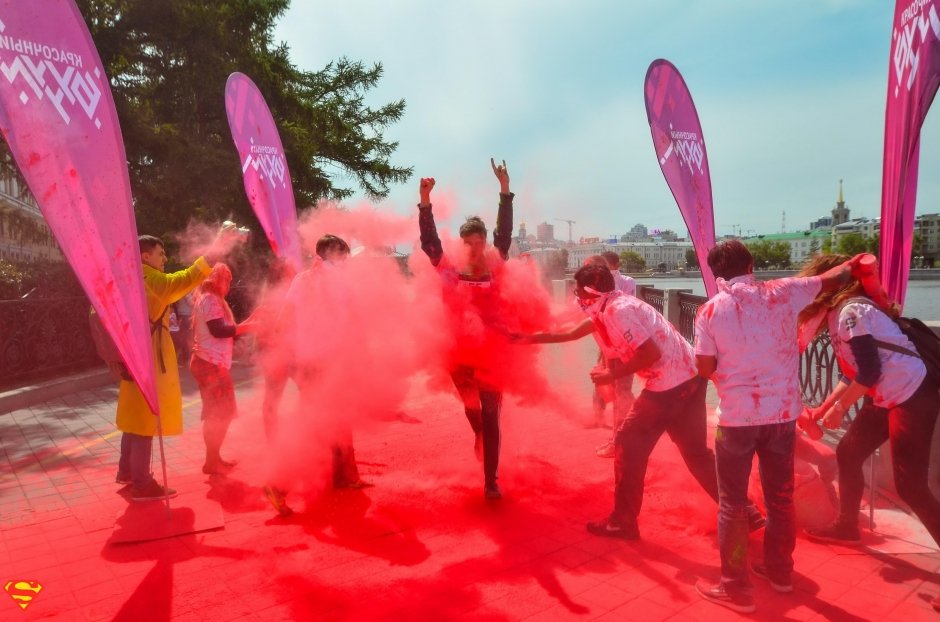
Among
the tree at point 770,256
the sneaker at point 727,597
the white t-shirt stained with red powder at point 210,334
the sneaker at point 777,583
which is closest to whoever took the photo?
the sneaker at point 727,597

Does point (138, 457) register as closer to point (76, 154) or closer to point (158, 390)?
point (158, 390)

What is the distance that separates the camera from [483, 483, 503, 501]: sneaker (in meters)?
4.74

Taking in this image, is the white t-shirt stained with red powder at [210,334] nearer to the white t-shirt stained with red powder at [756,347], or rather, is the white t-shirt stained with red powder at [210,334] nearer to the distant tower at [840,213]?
the white t-shirt stained with red powder at [756,347]

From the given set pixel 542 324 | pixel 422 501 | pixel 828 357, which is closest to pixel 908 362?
pixel 542 324

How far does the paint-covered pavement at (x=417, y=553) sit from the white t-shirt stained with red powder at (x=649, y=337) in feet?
3.51

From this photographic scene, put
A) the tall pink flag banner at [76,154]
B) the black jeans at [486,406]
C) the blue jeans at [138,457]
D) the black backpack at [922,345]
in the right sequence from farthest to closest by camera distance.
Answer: the blue jeans at [138,457]
the black jeans at [486,406]
the tall pink flag banner at [76,154]
the black backpack at [922,345]

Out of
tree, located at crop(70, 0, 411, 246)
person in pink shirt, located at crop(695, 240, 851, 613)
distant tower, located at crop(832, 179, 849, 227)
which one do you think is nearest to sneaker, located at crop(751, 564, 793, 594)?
person in pink shirt, located at crop(695, 240, 851, 613)

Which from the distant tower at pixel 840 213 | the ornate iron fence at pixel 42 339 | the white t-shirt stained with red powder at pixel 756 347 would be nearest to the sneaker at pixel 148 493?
the white t-shirt stained with red powder at pixel 756 347

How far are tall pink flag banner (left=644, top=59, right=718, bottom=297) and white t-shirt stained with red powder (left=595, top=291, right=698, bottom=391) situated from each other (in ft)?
8.84

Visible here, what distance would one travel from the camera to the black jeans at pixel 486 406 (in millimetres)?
4676

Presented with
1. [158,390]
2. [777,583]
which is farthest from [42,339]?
[777,583]

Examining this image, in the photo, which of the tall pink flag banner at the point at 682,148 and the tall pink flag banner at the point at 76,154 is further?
the tall pink flag banner at the point at 682,148

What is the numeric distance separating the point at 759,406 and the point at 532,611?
60.9 inches

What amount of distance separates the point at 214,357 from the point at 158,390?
0.65 meters
